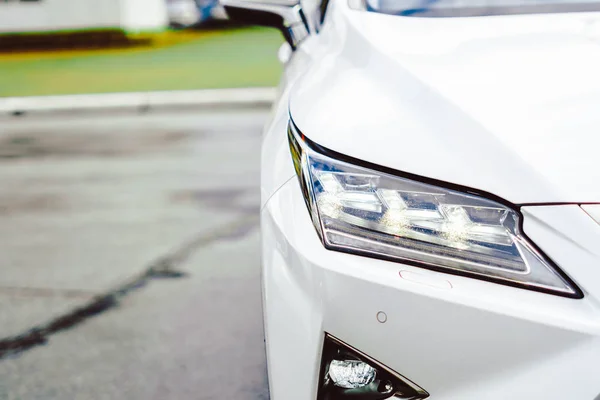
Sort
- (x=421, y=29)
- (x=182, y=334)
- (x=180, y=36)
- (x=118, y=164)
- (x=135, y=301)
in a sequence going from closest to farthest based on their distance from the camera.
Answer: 1. (x=421, y=29)
2. (x=182, y=334)
3. (x=135, y=301)
4. (x=118, y=164)
5. (x=180, y=36)

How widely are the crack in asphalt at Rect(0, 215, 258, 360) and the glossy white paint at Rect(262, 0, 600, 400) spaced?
1531 millimetres

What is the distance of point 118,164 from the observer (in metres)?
5.97

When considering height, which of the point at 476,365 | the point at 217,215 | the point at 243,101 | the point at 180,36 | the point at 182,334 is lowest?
the point at 180,36

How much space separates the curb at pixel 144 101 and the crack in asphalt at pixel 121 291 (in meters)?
4.81

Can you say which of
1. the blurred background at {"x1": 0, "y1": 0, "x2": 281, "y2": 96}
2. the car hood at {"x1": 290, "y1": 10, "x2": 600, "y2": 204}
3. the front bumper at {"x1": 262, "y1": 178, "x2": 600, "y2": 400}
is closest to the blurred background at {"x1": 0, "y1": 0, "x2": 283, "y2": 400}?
the blurred background at {"x1": 0, "y1": 0, "x2": 281, "y2": 96}

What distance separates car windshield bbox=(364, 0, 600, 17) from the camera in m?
2.07

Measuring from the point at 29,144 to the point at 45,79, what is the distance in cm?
512

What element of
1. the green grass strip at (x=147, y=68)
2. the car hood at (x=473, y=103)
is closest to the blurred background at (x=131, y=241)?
the green grass strip at (x=147, y=68)

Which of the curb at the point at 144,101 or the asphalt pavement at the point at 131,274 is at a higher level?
the asphalt pavement at the point at 131,274

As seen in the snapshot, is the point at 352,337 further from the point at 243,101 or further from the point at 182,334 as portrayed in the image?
the point at 243,101

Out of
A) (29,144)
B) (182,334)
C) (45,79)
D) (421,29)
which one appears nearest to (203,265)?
(182,334)

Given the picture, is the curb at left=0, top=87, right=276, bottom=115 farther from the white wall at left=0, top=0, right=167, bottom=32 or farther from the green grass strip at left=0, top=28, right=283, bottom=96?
the white wall at left=0, top=0, right=167, bottom=32

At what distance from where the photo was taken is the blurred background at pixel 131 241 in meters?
2.48

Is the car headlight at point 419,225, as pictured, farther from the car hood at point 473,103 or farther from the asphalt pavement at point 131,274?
the asphalt pavement at point 131,274
